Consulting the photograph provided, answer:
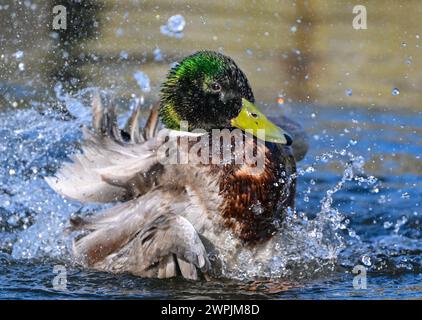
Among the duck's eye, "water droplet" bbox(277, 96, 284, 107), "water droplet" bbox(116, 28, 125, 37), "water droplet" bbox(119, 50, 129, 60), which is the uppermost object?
"water droplet" bbox(116, 28, 125, 37)

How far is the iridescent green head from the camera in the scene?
4.67 m

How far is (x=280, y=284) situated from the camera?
14.8 feet

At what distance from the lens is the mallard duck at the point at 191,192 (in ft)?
14.6

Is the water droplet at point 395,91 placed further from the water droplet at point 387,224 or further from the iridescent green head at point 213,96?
the iridescent green head at point 213,96

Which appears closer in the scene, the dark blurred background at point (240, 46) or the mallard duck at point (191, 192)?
the mallard duck at point (191, 192)

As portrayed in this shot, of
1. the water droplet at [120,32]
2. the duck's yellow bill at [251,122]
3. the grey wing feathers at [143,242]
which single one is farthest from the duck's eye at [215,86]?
the water droplet at [120,32]

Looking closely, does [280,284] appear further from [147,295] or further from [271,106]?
[271,106]

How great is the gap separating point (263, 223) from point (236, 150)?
0.39 metres

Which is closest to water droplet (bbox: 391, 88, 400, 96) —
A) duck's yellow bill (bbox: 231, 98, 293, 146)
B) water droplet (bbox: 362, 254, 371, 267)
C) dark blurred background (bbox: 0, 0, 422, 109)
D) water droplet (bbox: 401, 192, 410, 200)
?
dark blurred background (bbox: 0, 0, 422, 109)

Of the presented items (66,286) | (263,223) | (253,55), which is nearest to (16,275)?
(66,286)

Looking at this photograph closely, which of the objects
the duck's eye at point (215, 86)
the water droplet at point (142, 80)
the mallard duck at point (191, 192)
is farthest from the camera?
the water droplet at point (142, 80)

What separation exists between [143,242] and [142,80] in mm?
3550

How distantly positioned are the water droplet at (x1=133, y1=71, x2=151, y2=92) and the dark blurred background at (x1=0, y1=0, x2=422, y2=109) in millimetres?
37

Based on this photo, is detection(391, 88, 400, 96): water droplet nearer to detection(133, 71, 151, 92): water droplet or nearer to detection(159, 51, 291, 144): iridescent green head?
detection(133, 71, 151, 92): water droplet
